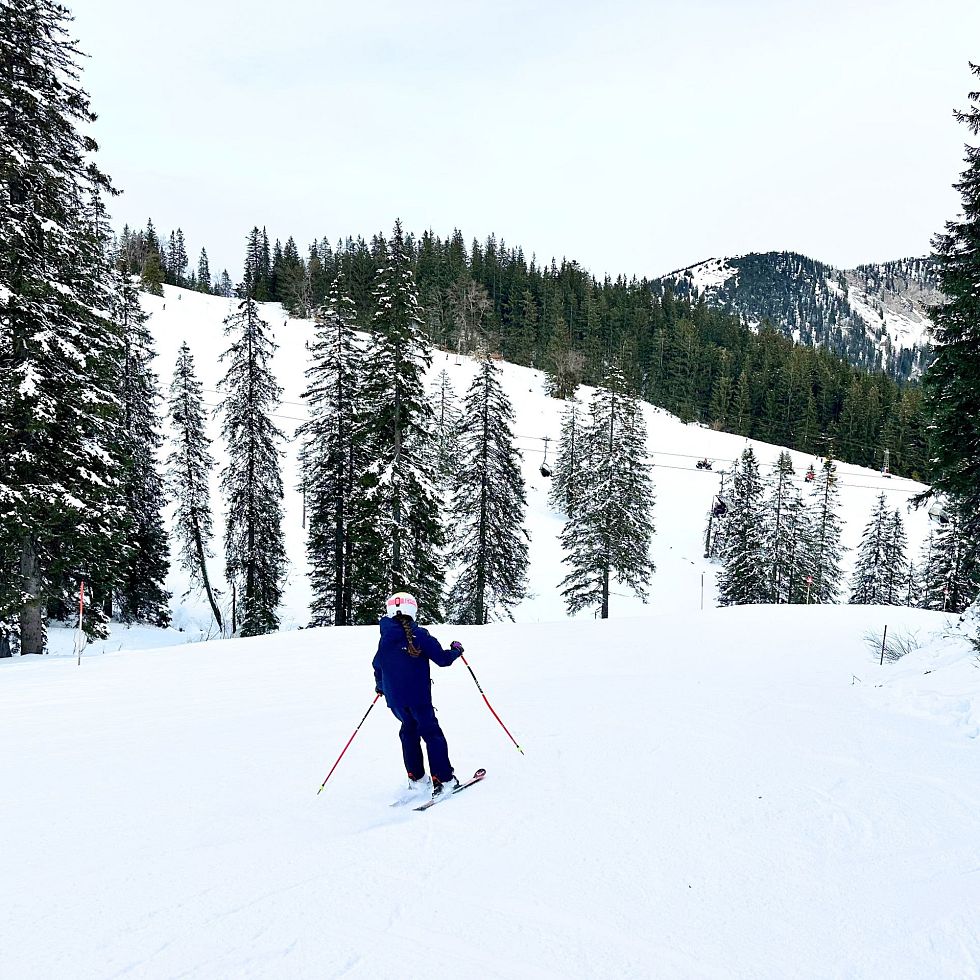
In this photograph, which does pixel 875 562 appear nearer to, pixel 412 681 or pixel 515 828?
pixel 412 681

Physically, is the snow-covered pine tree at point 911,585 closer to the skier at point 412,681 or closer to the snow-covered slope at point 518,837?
the snow-covered slope at point 518,837

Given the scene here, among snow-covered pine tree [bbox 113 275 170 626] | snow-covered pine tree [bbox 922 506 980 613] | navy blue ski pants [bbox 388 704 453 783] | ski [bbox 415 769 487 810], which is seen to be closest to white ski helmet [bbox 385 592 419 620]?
navy blue ski pants [bbox 388 704 453 783]

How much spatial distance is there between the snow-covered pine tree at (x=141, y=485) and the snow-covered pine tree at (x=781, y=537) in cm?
3825

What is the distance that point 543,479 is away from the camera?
2810 inches

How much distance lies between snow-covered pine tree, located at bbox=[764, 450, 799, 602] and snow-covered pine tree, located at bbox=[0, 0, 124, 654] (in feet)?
131

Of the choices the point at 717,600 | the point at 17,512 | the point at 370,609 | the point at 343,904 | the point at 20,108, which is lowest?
the point at 717,600

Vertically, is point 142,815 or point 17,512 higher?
point 17,512

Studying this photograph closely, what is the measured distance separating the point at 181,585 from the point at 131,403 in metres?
20.0

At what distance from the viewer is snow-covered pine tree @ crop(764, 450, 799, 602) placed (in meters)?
41.7

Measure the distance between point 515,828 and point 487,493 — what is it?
2550 centimetres

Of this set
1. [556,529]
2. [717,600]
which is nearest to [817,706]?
[717,600]

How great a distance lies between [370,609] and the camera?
22719 millimetres

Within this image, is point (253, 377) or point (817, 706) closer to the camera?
point (817, 706)

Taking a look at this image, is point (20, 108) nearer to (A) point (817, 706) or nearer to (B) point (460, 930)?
(B) point (460, 930)
